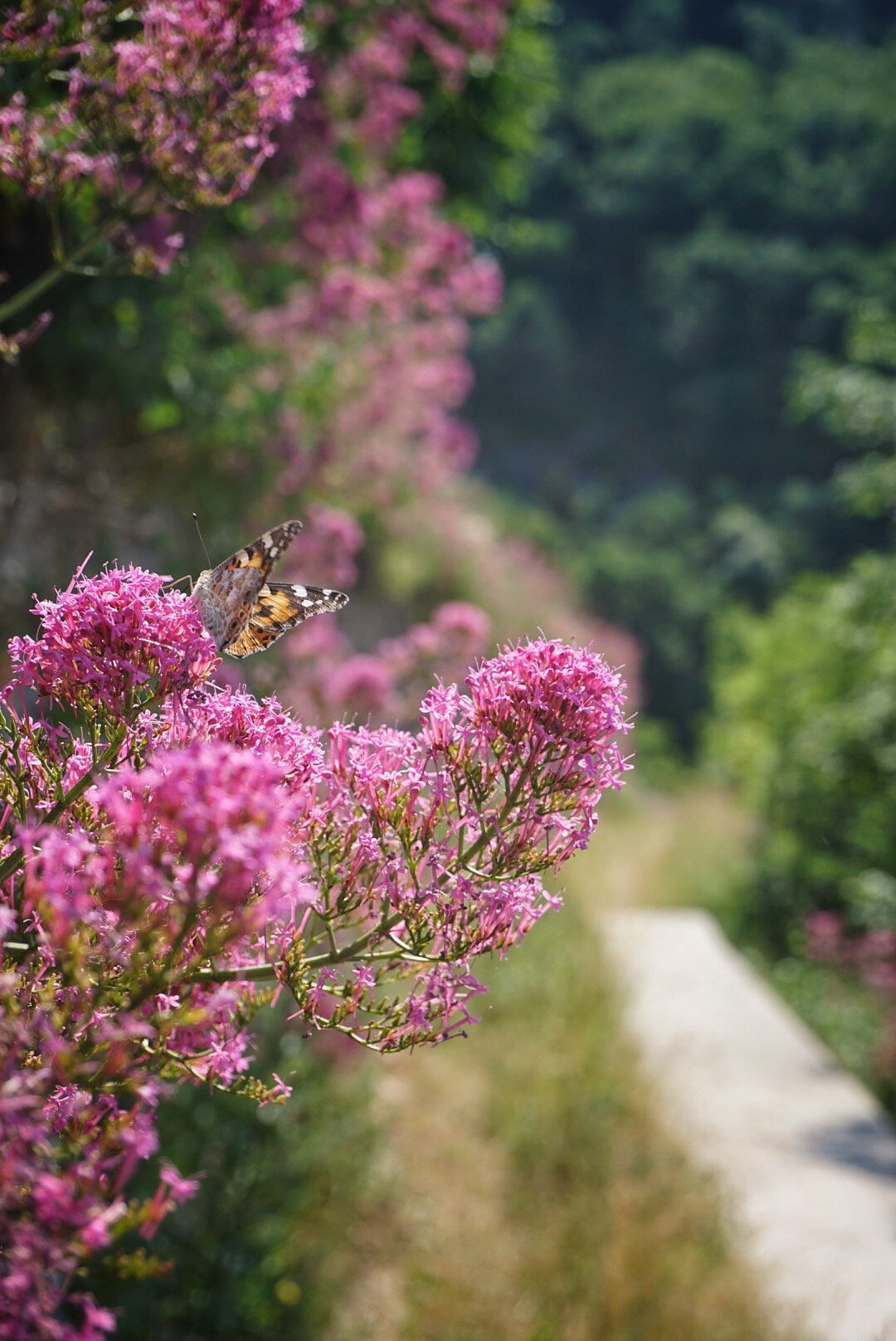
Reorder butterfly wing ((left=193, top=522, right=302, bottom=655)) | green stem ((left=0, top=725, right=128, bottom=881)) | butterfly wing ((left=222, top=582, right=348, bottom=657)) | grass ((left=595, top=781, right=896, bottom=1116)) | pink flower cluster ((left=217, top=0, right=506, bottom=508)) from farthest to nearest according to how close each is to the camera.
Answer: grass ((left=595, top=781, right=896, bottom=1116)), pink flower cluster ((left=217, top=0, right=506, bottom=508)), butterfly wing ((left=222, top=582, right=348, bottom=657)), butterfly wing ((left=193, top=522, right=302, bottom=655)), green stem ((left=0, top=725, right=128, bottom=881))

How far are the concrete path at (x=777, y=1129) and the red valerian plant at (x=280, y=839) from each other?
12.8 ft

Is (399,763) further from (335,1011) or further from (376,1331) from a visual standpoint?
(376,1331)

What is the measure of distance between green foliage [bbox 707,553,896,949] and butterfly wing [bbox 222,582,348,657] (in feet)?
22.3

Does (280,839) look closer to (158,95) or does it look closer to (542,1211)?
(158,95)

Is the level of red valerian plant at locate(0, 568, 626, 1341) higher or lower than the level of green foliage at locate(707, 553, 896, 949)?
lower

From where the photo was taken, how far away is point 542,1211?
16.7 ft

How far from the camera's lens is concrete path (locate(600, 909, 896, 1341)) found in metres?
4.65

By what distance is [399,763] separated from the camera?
137cm

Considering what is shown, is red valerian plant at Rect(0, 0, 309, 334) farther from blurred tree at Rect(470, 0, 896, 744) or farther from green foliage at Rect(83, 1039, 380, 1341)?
blurred tree at Rect(470, 0, 896, 744)

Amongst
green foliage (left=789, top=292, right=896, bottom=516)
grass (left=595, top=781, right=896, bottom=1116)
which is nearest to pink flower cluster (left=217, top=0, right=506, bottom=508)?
green foliage (left=789, top=292, right=896, bottom=516)

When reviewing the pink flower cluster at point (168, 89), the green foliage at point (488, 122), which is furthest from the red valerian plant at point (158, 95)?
the green foliage at point (488, 122)

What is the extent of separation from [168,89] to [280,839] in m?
1.37

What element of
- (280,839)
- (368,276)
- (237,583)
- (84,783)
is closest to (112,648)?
(84,783)

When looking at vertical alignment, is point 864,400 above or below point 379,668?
above
